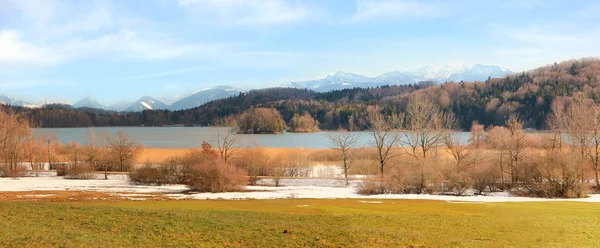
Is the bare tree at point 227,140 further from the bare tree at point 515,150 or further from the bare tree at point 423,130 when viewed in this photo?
the bare tree at point 515,150

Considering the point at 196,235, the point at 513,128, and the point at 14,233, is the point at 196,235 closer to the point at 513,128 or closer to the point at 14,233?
the point at 14,233

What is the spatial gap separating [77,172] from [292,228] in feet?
158

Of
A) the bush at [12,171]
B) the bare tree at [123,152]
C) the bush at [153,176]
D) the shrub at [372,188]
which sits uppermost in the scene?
the bare tree at [123,152]

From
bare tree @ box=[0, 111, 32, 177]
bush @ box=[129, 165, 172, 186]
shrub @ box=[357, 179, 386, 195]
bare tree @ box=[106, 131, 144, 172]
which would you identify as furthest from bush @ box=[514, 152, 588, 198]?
bare tree @ box=[0, 111, 32, 177]

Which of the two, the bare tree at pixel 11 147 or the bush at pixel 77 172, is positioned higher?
the bare tree at pixel 11 147

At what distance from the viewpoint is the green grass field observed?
14.7 metres

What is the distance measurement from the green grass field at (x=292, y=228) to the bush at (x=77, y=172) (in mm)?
36696

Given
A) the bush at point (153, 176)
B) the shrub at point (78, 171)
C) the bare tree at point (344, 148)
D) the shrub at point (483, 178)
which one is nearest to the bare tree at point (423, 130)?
the shrub at point (483, 178)

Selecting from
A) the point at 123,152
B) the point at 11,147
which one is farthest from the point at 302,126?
the point at 11,147

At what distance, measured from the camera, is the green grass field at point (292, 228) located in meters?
14.7

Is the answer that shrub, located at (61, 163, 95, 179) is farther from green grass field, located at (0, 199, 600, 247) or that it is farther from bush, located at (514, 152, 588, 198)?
bush, located at (514, 152, 588, 198)

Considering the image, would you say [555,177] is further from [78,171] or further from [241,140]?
[78,171]

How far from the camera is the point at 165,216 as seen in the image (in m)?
19.5

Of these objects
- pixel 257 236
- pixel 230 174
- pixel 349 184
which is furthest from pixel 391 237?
pixel 349 184
